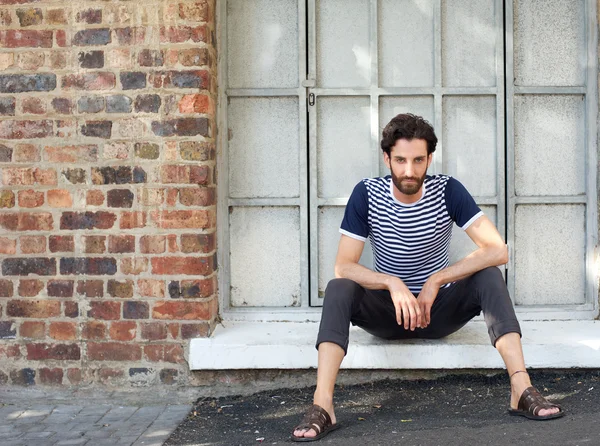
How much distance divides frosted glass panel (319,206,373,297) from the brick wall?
710 millimetres

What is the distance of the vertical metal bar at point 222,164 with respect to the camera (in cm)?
467

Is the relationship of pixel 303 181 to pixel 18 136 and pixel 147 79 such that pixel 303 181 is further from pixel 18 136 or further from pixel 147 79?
pixel 18 136

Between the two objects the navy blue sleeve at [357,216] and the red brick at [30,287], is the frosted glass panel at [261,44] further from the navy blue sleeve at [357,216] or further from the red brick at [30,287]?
the red brick at [30,287]

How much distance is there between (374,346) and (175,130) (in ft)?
5.38

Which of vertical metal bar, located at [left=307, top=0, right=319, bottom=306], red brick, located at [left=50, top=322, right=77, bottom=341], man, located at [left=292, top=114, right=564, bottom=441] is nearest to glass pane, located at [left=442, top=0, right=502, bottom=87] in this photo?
man, located at [left=292, top=114, right=564, bottom=441]

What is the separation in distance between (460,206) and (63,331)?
2339 mm

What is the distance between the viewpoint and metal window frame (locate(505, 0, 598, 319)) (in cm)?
462

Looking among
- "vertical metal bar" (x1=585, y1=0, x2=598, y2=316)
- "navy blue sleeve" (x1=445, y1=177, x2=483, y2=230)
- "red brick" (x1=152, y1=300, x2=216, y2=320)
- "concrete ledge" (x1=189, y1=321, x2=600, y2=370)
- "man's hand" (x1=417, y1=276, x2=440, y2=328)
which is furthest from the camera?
"vertical metal bar" (x1=585, y1=0, x2=598, y2=316)

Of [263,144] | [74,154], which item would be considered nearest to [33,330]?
[74,154]

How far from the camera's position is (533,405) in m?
Answer: 3.63

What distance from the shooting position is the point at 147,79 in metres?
4.40

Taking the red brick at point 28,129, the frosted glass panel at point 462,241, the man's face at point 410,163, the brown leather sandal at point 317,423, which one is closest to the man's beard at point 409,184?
the man's face at point 410,163

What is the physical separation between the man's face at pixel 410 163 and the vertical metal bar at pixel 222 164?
1121 millimetres

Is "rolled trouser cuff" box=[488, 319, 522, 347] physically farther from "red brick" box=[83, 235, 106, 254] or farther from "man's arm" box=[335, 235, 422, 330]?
"red brick" box=[83, 235, 106, 254]
